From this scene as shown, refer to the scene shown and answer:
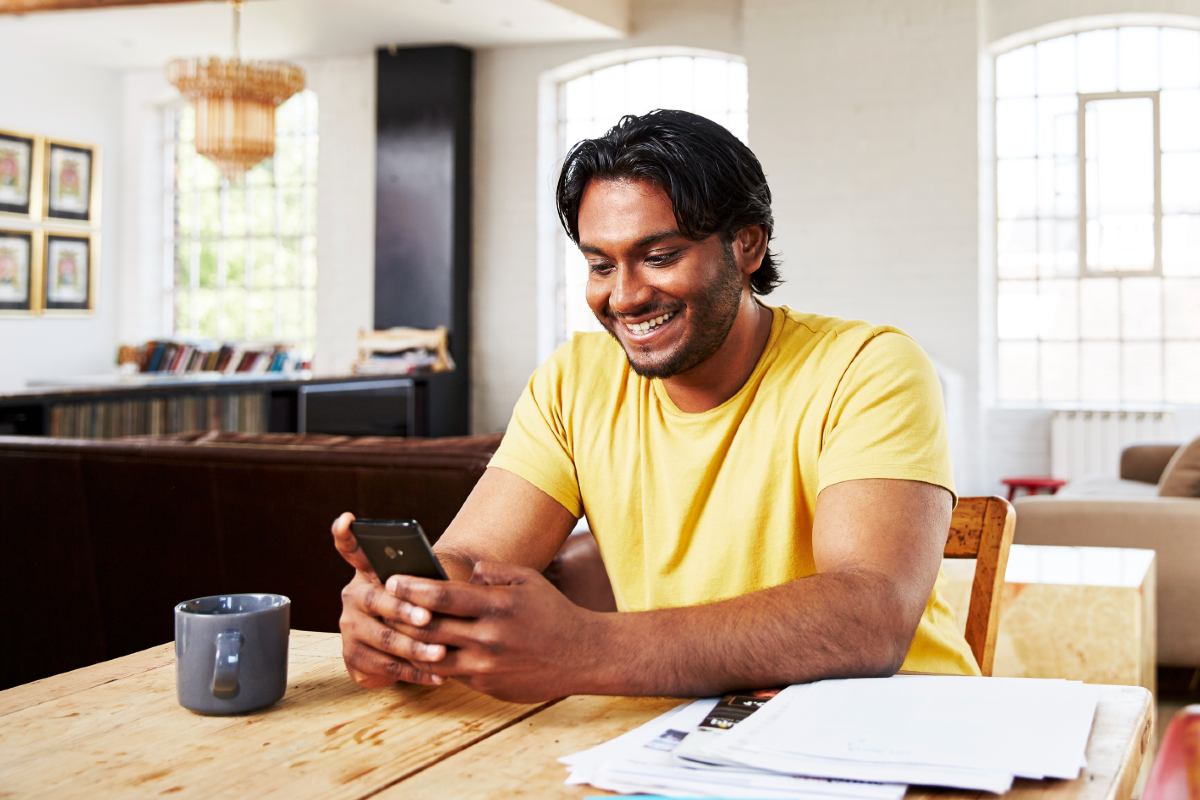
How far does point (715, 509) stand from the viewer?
1479 millimetres

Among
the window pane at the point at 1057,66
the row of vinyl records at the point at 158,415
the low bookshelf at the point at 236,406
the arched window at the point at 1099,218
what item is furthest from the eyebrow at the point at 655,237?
the window pane at the point at 1057,66

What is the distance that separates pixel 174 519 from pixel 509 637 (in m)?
1.85

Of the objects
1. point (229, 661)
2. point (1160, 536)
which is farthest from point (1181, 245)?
point (229, 661)

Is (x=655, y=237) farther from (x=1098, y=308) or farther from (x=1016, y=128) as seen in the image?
(x=1016, y=128)

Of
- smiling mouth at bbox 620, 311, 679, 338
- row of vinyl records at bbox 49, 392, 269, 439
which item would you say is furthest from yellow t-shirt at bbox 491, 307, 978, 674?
row of vinyl records at bbox 49, 392, 269, 439

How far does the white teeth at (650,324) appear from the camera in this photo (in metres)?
1.51

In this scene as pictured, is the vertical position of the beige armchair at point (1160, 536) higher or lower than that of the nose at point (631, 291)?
lower

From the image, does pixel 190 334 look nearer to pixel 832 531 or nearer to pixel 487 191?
pixel 487 191

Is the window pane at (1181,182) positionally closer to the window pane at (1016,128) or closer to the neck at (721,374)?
the window pane at (1016,128)

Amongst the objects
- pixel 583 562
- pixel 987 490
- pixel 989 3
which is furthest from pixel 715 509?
pixel 989 3

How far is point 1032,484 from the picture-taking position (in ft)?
23.1

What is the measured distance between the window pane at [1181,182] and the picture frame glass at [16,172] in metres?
7.48

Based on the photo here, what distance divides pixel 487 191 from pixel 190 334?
9.33 ft

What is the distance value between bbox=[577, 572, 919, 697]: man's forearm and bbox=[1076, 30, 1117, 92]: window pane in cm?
726
